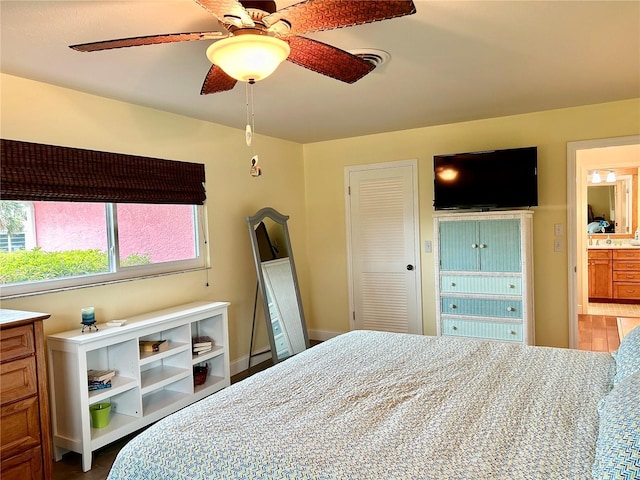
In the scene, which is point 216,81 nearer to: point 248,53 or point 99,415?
point 248,53

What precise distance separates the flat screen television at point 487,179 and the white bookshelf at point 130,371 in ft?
7.35

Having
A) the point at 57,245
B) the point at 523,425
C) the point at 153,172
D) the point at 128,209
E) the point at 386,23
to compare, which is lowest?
the point at 523,425

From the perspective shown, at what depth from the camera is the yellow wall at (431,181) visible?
12.7 feet

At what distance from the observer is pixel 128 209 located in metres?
3.29

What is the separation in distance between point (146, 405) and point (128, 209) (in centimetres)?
137

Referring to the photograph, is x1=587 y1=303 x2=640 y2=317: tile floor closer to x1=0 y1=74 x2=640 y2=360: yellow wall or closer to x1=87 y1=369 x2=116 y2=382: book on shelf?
x1=0 y1=74 x2=640 y2=360: yellow wall

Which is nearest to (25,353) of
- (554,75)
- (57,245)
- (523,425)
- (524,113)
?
(57,245)

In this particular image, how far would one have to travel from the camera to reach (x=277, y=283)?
13.9 ft

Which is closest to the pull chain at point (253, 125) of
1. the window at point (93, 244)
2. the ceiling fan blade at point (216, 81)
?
the ceiling fan blade at point (216, 81)

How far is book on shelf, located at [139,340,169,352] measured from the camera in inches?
122

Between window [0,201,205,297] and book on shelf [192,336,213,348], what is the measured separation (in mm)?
576

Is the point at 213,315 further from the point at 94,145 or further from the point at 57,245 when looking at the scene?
the point at 94,145

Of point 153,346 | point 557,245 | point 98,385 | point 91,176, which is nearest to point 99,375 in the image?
point 98,385

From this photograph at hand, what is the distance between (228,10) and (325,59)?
0.57m
